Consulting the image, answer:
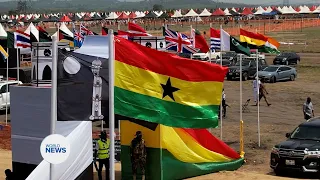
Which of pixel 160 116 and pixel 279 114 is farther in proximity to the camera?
pixel 279 114

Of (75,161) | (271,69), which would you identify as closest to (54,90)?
(75,161)

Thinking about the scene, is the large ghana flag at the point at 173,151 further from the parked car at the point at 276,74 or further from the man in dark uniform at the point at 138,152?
the parked car at the point at 276,74

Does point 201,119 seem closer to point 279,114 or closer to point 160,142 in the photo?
point 160,142

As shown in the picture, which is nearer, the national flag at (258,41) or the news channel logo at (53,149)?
the news channel logo at (53,149)

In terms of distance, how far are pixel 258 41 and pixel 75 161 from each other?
11701 mm

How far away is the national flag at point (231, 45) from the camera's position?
20.9 metres

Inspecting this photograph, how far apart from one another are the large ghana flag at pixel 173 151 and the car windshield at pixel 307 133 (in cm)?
269

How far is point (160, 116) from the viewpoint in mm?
11609

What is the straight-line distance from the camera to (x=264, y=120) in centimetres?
2806

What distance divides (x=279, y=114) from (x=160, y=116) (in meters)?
19.0

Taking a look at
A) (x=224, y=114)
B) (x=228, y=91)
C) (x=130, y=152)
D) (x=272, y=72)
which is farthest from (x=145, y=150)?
(x=272, y=72)

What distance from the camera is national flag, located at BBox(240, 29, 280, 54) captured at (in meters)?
20.9

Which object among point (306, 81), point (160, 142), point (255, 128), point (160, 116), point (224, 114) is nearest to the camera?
point (160, 116)

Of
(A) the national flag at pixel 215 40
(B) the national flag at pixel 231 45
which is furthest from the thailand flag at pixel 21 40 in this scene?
(B) the national flag at pixel 231 45
